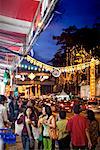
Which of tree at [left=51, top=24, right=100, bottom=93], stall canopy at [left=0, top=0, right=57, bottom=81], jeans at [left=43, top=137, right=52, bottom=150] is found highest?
tree at [left=51, top=24, right=100, bottom=93]

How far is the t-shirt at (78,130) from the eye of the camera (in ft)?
22.9

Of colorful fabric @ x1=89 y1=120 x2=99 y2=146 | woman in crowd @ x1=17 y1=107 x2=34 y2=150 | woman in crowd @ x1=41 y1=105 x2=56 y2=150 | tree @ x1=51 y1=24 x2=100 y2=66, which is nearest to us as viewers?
colorful fabric @ x1=89 y1=120 x2=99 y2=146

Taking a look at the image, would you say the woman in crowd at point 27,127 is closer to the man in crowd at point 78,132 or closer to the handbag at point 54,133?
the handbag at point 54,133

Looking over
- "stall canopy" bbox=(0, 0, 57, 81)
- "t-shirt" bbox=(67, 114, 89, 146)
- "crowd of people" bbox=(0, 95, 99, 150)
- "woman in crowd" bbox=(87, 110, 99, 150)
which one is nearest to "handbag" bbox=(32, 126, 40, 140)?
"crowd of people" bbox=(0, 95, 99, 150)

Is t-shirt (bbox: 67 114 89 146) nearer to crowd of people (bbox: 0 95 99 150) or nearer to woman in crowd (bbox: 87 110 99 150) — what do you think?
crowd of people (bbox: 0 95 99 150)

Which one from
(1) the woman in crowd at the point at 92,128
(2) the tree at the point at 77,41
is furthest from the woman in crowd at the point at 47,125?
(2) the tree at the point at 77,41

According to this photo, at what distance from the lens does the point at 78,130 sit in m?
7.00

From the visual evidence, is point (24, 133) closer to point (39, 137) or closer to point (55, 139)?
point (39, 137)

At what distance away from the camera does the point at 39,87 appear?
26.2m

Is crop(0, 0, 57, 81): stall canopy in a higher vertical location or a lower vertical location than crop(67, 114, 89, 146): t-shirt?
higher

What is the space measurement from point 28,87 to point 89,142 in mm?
19529

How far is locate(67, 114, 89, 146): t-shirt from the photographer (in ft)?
22.9

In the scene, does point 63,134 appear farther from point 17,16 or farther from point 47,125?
point 17,16

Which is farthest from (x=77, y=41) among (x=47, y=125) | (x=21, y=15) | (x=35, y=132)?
(x=21, y=15)
